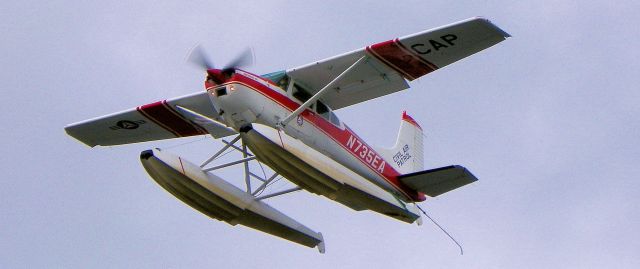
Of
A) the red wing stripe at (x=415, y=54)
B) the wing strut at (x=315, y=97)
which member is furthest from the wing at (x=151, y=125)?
the red wing stripe at (x=415, y=54)

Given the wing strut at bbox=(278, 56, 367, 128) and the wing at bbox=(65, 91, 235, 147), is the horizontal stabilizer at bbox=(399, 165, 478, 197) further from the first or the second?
the wing at bbox=(65, 91, 235, 147)

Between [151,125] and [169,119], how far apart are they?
0.46 meters

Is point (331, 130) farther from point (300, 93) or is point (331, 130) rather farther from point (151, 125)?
point (151, 125)

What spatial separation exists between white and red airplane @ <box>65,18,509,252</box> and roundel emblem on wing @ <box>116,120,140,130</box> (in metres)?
0.13

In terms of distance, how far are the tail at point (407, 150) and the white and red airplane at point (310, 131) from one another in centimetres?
15

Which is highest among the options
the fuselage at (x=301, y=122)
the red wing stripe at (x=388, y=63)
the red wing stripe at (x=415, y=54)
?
the red wing stripe at (x=415, y=54)

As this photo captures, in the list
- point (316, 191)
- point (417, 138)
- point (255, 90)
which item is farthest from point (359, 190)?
point (417, 138)

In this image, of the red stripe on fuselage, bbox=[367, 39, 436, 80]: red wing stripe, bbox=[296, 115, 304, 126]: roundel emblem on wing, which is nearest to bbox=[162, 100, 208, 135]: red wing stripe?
the red stripe on fuselage

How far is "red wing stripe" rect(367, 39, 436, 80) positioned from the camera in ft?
74.8

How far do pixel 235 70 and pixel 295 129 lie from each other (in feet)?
5.07

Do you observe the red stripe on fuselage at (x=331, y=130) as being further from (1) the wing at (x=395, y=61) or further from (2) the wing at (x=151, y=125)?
(2) the wing at (x=151, y=125)

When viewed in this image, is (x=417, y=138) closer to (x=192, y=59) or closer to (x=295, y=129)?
(x=295, y=129)

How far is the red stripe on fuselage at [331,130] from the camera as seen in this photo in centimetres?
2258

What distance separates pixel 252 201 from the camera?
78.7 ft
